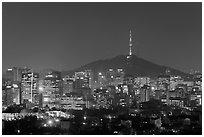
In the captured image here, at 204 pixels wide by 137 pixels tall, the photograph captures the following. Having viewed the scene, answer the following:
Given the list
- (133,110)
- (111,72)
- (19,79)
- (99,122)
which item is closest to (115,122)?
(99,122)

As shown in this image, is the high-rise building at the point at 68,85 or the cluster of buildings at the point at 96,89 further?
the high-rise building at the point at 68,85

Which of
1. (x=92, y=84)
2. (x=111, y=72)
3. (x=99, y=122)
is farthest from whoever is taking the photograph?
(x=92, y=84)

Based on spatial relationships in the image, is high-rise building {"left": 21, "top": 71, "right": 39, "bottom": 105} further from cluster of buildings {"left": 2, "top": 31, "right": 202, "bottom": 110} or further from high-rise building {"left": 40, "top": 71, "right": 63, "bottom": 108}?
high-rise building {"left": 40, "top": 71, "right": 63, "bottom": 108}

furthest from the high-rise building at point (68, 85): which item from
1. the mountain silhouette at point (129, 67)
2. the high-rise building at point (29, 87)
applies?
the high-rise building at point (29, 87)

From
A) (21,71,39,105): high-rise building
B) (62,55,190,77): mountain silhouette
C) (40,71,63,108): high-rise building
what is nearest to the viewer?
(62,55,190,77): mountain silhouette

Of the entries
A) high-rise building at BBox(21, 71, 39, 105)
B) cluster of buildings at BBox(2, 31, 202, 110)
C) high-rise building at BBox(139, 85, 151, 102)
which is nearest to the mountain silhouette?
cluster of buildings at BBox(2, 31, 202, 110)

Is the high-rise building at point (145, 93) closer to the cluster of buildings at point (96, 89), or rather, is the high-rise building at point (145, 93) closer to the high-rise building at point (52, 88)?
the cluster of buildings at point (96, 89)

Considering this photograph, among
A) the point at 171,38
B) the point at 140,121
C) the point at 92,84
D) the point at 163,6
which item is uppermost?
the point at 163,6

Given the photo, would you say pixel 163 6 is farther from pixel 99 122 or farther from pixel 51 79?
pixel 51 79
